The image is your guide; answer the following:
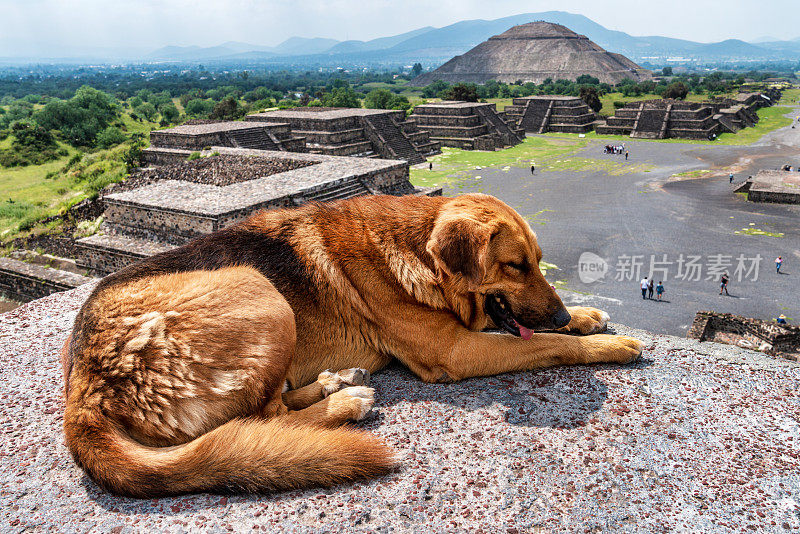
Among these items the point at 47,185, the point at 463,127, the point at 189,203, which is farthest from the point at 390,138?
the point at 189,203

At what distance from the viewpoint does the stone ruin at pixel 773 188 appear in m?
29.4

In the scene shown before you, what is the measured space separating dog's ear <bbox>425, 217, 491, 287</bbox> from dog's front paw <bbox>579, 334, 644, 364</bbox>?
1.24m

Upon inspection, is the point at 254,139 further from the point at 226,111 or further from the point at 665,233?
the point at 226,111

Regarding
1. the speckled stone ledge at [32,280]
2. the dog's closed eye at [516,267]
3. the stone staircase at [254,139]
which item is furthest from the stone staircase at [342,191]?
the stone staircase at [254,139]

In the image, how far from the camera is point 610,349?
4.22 meters

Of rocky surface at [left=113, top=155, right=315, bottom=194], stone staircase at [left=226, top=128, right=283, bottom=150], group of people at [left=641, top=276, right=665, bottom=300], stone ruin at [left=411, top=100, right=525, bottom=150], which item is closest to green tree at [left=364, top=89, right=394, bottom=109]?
Result: stone ruin at [left=411, top=100, right=525, bottom=150]

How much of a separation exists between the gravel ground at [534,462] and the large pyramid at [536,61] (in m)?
143

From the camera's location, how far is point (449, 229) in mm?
3652

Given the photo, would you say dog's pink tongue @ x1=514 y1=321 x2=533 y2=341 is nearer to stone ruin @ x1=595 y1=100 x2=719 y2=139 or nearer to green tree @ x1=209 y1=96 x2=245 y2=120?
green tree @ x1=209 y1=96 x2=245 y2=120

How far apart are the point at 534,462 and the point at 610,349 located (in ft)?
4.94

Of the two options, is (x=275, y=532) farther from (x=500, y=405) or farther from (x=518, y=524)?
(x=500, y=405)

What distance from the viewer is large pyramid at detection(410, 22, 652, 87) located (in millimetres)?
139250

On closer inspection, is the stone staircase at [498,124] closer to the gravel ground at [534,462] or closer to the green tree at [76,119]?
the green tree at [76,119]

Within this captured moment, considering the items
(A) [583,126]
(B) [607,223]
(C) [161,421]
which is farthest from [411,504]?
(A) [583,126]
